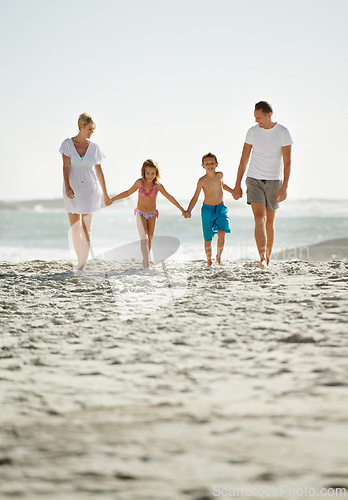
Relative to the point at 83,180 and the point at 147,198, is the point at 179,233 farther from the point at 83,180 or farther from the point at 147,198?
the point at 83,180

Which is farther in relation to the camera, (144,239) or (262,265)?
(144,239)

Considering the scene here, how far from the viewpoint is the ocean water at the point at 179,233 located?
1269 centimetres

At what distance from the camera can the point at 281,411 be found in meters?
1.90

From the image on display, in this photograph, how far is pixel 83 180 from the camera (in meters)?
5.82

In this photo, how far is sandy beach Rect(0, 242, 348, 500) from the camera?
1531 millimetres

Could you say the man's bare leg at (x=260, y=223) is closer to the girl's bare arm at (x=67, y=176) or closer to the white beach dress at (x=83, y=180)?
the white beach dress at (x=83, y=180)

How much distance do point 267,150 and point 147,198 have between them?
1.58 meters

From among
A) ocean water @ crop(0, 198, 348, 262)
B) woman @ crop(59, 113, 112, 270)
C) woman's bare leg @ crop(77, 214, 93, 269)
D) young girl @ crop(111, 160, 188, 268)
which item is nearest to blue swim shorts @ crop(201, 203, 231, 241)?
young girl @ crop(111, 160, 188, 268)

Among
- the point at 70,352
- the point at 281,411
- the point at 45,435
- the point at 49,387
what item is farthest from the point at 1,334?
the point at 281,411

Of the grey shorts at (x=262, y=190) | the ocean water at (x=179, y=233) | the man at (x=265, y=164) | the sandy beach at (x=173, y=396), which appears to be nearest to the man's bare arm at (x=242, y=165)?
the man at (x=265, y=164)

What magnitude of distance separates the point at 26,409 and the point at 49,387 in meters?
0.22

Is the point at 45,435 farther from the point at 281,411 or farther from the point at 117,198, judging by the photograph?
the point at 117,198

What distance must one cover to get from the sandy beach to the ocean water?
20.8 feet

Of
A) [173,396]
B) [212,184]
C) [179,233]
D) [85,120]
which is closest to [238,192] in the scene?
[212,184]
